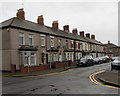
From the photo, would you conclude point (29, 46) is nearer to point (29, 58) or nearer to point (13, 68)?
point (29, 58)

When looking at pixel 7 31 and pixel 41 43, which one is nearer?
pixel 7 31

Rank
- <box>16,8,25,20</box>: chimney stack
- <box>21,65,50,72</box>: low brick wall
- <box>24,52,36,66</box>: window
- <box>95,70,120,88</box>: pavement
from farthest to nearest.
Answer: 1. <box>16,8,25,20</box>: chimney stack
2. <box>24,52,36,66</box>: window
3. <box>21,65,50,72</box>: low brick wall
4. <box>95,70,120,88</box>: pavement

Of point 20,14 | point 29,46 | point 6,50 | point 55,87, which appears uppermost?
point 20,14

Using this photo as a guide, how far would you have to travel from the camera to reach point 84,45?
43.2m

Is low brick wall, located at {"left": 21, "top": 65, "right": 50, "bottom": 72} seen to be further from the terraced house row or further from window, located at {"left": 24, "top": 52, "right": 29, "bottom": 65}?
window, located at {"left": 24, "top": 52, "right": 29, "bottom": 65}

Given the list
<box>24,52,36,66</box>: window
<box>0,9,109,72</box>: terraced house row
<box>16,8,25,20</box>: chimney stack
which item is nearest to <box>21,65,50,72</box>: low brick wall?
<box>0,9,109,72</box>: terraced house row

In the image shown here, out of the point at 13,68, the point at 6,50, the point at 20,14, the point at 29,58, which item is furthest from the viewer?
the point at 20,14

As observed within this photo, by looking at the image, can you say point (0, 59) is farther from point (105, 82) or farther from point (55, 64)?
point (105, 82)

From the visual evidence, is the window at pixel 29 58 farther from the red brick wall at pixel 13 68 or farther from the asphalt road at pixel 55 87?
the asphalt road at pixel 55 87

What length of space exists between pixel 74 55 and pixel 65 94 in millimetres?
29934

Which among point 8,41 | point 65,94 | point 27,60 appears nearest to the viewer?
point 65,94

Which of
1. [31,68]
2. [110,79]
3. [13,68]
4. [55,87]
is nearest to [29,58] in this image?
[31,68]

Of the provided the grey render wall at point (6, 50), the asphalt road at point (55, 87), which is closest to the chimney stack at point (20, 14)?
the grey render wall at point (6, 50)

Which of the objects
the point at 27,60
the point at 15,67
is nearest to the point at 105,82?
the point at 15,67
